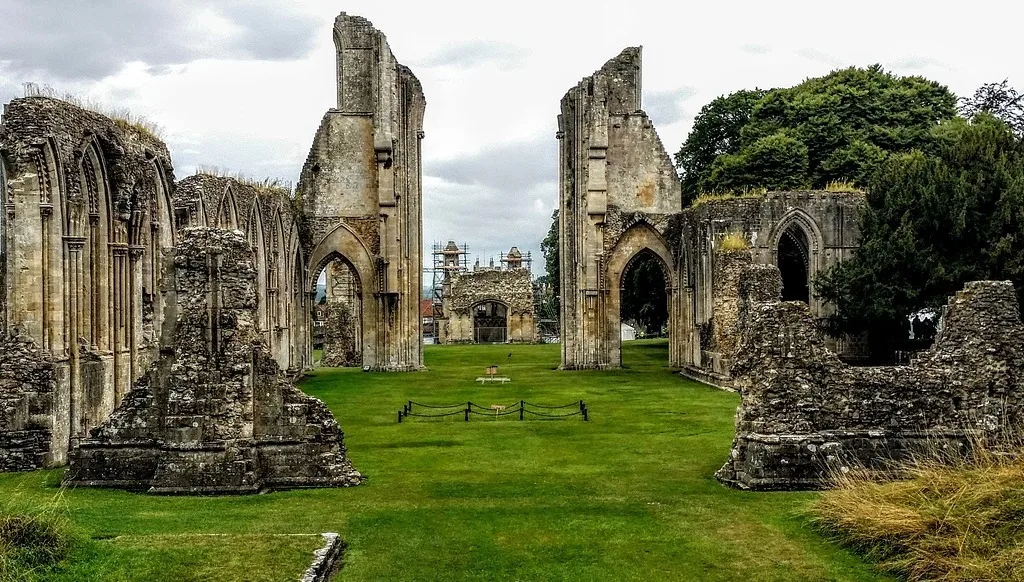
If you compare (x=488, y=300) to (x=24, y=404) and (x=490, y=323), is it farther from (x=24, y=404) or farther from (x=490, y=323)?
(x=24, y=404)

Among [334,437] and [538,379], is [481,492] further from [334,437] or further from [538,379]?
[538,379]

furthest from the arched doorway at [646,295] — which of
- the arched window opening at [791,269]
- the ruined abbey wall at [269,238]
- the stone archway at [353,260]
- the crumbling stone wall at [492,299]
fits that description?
the ruined abbey wall at [269,238]

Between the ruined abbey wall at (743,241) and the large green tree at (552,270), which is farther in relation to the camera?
the large green tree at (552,270)

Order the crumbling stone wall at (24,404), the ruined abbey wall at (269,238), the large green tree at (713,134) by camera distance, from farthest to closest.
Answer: the large green tree at (713,134) → the ruined abbey wall at (269,238) → the crumbling stone wall at (24,404)

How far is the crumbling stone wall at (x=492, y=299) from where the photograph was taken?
56.2 metres

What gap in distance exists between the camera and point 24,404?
13477mm

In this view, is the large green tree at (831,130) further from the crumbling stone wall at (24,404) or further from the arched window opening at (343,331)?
the crumbling stone wall at (24,404)

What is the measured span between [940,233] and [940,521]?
17.4 meters

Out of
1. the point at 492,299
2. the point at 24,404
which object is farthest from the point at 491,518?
the point at 492,299

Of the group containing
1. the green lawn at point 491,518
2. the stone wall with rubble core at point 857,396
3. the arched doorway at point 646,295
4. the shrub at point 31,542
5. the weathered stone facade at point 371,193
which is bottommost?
the green lawn at point 491,518

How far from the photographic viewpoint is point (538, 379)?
29.1 metres

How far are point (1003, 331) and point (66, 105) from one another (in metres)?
15.1

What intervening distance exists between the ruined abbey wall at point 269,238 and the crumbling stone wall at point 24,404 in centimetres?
785

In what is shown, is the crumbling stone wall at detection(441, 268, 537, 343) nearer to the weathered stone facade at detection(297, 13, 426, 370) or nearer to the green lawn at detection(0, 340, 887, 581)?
the weathered stone facade at detection(297, 13, 426, 370)
